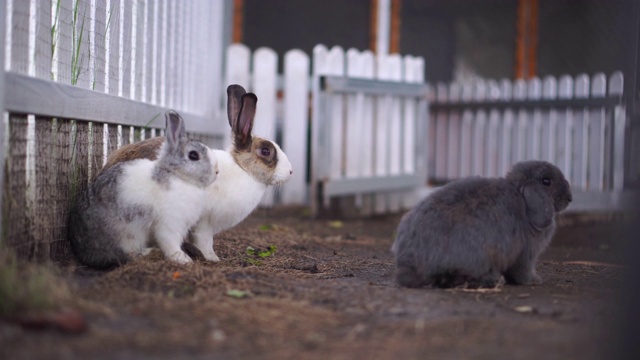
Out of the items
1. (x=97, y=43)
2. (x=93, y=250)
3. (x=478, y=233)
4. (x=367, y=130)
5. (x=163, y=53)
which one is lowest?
(x=93, y=250)

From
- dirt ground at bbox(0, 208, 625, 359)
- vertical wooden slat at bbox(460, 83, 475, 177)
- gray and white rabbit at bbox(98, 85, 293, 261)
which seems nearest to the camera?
dirt ground at bbox(0, 208, 625, 359)

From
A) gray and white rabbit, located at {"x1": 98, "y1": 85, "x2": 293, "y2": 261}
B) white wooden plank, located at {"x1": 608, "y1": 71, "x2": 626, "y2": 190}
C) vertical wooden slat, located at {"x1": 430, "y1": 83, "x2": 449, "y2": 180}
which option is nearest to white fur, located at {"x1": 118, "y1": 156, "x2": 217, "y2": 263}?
gray and white rabbit, located at {"x1": 98, "y1": 85, "x2": 293, "y2": 261}

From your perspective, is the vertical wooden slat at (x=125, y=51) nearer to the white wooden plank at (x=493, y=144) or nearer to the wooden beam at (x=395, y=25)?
the white wooden plank at (x=493, y=144)

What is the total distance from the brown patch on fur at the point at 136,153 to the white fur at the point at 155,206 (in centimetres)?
17

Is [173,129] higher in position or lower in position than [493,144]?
lower

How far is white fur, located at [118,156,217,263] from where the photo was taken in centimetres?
467

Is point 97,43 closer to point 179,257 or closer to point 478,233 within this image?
point 179,257

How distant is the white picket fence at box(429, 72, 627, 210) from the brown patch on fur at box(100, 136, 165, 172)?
554 centimetres

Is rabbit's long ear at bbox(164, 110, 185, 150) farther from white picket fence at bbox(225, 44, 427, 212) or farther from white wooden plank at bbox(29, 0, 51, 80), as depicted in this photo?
white picket fence at bbox(225, 44, 427, 212)

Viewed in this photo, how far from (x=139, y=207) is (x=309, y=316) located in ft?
5.17

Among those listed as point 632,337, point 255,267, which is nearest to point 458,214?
point 255,267

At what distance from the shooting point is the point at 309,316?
11.4 ft

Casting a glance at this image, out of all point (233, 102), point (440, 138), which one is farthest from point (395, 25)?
point (233, 102)

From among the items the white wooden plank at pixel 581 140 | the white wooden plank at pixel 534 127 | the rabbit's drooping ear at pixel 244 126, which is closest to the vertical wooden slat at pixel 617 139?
the white wooden plank at pixel 581 140
